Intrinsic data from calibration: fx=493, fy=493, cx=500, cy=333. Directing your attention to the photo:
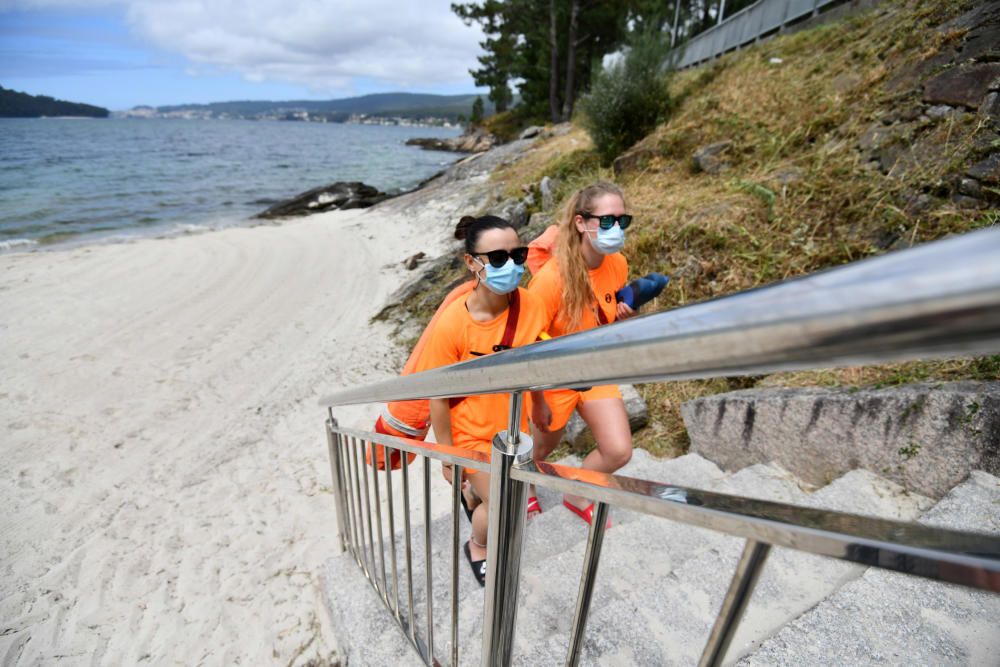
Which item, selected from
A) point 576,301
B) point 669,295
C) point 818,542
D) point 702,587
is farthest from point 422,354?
point 669,295

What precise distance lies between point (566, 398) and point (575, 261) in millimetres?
763

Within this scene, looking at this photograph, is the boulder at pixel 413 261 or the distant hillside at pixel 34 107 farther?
the distant hillside at pixel 34 107

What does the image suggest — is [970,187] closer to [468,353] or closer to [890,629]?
[890,629]

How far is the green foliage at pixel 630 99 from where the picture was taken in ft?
28.6

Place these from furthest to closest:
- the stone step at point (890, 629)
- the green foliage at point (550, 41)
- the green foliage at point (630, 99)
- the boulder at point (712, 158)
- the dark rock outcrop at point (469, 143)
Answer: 1. the dark rock outcrop at point (469, 143)
2. the green foliage at point (550, 41)
3. the green foliage at point (630, 99)
4. the boulder at point (712, 158)
5. the stone step at point (890, 629)

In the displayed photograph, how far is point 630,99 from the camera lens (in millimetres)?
8688

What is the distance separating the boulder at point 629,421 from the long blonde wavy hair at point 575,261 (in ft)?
5.01

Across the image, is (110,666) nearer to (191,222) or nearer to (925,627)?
(925,627)

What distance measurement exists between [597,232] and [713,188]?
390 cm

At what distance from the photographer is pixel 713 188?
5957mm

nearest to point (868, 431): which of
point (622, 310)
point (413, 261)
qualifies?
point (622, 310)

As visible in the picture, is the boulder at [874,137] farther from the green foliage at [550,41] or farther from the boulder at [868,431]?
the green foliage at [550,41]

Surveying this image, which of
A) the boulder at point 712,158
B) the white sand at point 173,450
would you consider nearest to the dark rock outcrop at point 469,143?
the white sand at point 173,450

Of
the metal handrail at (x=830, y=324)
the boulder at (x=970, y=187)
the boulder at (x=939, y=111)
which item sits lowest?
the boulder at (x=970, y=187)
